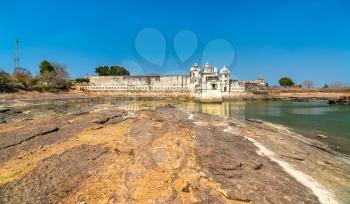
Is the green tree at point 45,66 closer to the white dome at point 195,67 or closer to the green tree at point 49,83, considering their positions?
the green tree at point 49,83

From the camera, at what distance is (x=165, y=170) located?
8625 mm

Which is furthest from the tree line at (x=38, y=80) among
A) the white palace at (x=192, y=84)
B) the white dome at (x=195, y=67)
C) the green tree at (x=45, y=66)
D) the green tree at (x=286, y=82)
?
the green tree at (x=286, y=82)

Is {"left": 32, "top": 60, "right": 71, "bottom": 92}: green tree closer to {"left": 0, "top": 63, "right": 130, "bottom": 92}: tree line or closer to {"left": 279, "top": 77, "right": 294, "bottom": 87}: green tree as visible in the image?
{"left": 0, "top": 63, "right": 130, "bottom": 92}: tree line

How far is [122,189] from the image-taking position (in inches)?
287

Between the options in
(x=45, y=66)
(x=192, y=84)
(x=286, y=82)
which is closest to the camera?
(x=192, y=84)

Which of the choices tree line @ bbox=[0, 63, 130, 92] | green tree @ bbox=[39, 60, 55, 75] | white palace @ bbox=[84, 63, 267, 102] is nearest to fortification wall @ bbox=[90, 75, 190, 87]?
white palace @ bbox=[84, 63, 267, 102]

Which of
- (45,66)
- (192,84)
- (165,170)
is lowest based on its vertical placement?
(165,170)

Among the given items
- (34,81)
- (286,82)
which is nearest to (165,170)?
(34,81)

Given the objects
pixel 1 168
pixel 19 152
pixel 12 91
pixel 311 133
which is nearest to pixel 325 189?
pixel 1 168

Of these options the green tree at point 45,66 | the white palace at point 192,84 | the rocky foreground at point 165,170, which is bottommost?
the rocky foreground at point 165,170

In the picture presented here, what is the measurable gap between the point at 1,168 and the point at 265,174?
9.13 m

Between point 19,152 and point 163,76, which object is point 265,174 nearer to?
point 19,152

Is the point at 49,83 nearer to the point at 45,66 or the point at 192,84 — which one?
the point at 45,66

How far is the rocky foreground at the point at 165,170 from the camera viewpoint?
23.2ft
